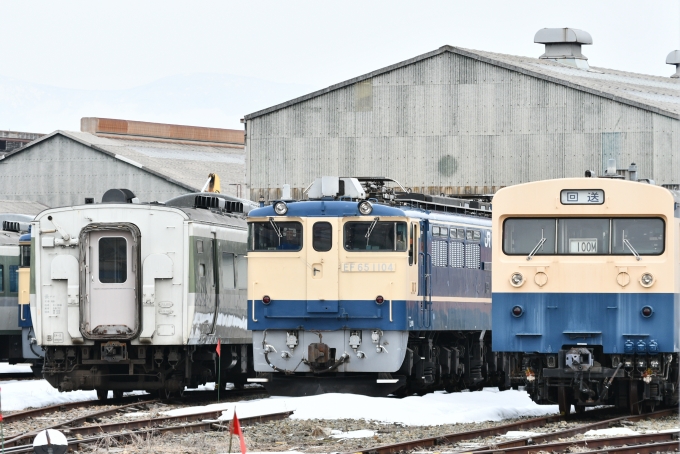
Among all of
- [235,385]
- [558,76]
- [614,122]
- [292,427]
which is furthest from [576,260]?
[558,76]

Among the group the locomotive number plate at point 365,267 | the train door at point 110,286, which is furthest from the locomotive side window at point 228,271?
the locomotive number plate at point 365,267

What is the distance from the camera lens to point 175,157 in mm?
62469

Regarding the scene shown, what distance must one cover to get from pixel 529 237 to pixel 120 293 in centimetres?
716

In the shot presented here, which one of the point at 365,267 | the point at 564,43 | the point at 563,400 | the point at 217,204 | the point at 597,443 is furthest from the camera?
the point at 564,43

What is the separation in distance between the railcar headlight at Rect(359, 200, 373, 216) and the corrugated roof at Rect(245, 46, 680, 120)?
18024 millimetres

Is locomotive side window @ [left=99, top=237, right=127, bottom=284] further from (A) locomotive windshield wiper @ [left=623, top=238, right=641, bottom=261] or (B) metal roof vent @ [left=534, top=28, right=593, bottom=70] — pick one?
(B) metal roof vent @ [left=534, top=28, right=593, bottom=70]

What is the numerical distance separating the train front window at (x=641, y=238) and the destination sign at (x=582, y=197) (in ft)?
1.76

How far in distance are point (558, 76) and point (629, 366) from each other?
75.4ft

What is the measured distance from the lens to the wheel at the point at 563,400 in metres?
18.2

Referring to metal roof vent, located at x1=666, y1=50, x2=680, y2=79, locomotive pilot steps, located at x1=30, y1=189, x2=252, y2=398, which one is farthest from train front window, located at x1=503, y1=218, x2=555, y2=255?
metal roof vent, located at x1=666, y1=50, x2=680, y2=79

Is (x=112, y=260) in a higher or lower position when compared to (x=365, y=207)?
lower

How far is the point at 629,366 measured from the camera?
17.5 m

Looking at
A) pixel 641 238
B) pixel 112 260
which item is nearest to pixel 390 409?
pixel 641 238

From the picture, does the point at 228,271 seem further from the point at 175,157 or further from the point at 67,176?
the point at 175,157
